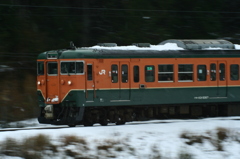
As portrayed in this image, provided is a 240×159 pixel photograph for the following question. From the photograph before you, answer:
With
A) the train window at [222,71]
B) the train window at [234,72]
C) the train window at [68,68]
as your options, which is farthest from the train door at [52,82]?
the train window at [234,72]

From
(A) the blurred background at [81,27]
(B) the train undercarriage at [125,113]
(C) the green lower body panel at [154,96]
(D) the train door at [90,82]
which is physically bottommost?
(B) the train undercarriage at [125,113]

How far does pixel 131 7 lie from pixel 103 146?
17.4m

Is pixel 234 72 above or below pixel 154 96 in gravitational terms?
above

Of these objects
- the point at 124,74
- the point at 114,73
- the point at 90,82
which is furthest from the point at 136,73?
the point at 90,82

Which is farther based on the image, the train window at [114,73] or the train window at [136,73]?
the train window at [136,73]

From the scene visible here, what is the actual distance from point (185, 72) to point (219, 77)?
5.39ft

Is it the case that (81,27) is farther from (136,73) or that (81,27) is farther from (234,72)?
(234,72)

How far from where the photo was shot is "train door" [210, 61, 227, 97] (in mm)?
21875

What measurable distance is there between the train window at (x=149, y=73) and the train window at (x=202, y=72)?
2104mm

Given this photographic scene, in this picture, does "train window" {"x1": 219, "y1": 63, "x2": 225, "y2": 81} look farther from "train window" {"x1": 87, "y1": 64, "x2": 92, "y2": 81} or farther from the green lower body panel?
"train window" {"x1": 87, "y1": 64, "x2": 92, "y2": 81}

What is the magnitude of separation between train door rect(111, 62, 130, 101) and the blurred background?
6849mm

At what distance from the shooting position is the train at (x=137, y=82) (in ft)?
65.2

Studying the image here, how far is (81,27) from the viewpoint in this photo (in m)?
30.5

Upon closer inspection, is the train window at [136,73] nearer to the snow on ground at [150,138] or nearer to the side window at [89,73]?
the side window at [89,73]
